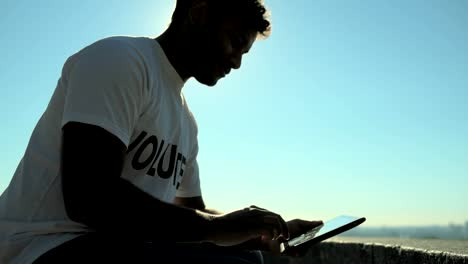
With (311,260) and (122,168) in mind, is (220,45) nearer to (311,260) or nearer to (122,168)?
(122,168)

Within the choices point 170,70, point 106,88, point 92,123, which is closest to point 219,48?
point 170,70

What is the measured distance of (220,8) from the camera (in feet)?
7.73

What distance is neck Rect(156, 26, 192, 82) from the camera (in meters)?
2.25

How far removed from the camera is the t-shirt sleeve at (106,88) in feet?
5.57

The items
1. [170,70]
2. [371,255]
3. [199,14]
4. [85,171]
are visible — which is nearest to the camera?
[85,171]

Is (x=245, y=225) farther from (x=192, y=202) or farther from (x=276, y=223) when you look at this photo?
(x=192, y=202)

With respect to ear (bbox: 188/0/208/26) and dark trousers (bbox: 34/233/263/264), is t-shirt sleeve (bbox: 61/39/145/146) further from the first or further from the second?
ear (bbox: 188/0/208/26)

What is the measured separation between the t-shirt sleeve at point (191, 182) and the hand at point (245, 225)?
0.89 meters

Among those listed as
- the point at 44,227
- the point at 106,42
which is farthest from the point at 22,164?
the point at 106,42

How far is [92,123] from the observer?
1.67 m

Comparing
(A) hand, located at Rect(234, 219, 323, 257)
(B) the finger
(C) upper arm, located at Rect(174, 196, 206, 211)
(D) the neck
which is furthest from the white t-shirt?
(C) upper arm, located at Rect(174, 196, 206, 211)

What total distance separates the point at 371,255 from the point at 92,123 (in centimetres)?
249

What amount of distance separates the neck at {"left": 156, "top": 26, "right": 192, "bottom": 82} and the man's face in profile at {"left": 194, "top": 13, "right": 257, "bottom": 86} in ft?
0.19

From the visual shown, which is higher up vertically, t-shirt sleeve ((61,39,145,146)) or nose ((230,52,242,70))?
nose ((230,52,242,70))
